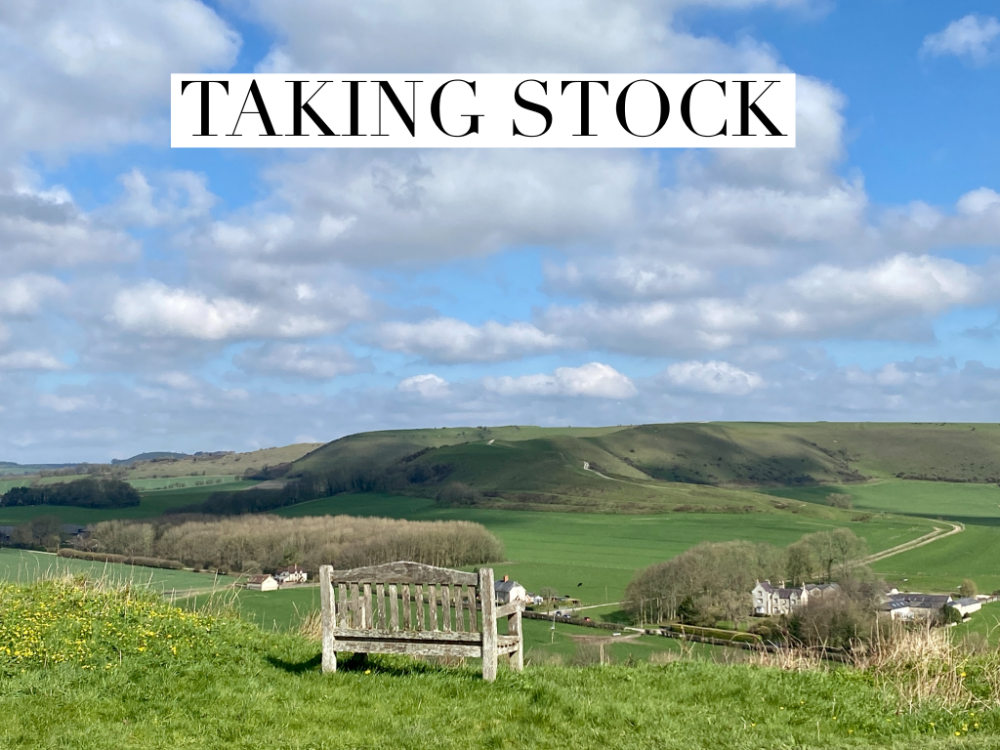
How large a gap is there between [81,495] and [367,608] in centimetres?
18751

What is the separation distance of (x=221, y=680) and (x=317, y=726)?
2.69 metres

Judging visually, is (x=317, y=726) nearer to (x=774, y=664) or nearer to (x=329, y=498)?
(x=774, y=664)

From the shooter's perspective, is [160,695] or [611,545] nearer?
[160,695]

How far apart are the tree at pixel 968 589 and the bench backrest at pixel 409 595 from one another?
8952 centimetres

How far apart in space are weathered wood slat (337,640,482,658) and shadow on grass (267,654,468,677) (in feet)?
0.97

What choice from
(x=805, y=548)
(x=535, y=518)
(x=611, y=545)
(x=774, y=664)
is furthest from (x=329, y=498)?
(x=774, y=664)

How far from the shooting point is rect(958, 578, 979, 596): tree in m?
88.1

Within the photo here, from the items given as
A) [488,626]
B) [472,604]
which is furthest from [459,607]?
[488,626]

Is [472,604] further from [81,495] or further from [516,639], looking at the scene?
[81,495]

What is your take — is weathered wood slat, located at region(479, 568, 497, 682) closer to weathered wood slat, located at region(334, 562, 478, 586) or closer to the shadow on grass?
weathered wood slat, located at region(334, 562, 478, 586)

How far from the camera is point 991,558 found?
112812 mm

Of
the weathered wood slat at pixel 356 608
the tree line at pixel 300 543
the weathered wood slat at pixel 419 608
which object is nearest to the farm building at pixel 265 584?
the tree line at pixel 300 543

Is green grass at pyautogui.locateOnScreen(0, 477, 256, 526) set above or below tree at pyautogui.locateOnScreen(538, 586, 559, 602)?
above

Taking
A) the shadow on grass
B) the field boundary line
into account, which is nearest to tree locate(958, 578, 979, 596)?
the field boundary line
